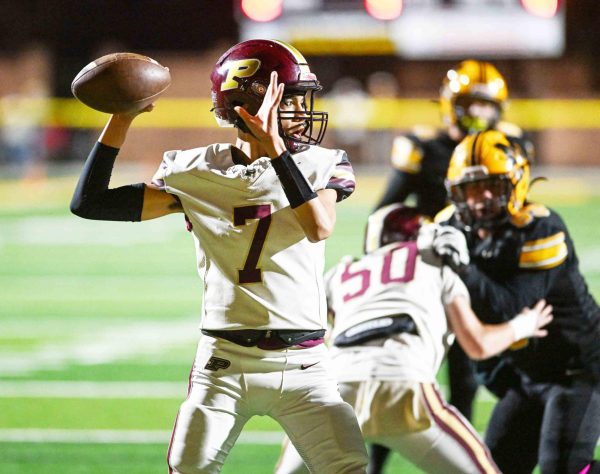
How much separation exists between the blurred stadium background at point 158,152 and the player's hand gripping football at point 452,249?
1.45 meters

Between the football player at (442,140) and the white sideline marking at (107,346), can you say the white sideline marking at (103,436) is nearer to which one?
the football player at (442,140)

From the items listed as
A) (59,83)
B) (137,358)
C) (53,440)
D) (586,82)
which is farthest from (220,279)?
(59,83)

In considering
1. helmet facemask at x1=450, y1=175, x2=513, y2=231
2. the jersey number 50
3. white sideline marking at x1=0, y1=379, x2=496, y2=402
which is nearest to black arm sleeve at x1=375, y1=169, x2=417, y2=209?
white sideline marking at x1=0, y1=379, x2=496, y2=402

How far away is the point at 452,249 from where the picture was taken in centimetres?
388

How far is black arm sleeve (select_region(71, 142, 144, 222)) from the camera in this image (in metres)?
3.31

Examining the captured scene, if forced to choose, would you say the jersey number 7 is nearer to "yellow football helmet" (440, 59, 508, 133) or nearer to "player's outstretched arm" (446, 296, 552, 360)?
"player's outstretched arm" (446, 296, 552, 360)

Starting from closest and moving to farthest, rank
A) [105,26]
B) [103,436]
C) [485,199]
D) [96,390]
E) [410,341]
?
[410,341], [485,199], [103,436], [96,390], [105,26]

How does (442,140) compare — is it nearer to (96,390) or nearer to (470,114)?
(470,114)

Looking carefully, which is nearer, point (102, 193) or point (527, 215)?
point (102, 193)

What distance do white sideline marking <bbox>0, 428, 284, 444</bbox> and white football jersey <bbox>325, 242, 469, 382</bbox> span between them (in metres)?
1.66

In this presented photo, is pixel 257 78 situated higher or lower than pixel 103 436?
higher

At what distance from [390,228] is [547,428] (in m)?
0.94

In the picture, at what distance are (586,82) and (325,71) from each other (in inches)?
197

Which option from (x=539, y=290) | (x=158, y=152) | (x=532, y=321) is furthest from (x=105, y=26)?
(x=532, y=321)
